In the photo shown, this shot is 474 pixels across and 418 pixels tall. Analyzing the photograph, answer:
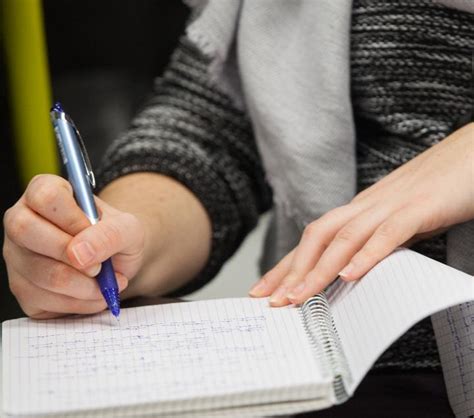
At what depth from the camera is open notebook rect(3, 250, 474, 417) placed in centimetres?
55

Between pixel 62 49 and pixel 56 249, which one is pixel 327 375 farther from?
pixel 62 49

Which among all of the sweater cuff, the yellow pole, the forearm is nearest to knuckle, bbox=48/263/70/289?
the forearm

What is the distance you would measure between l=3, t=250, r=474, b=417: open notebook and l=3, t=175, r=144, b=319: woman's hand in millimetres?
19

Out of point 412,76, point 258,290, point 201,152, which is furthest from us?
point 201,152

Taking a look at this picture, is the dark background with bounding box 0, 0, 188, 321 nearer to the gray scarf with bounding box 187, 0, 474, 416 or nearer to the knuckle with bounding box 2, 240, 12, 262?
the gray scarf with bounding box 187, 0, 474, 416

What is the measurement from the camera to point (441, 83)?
80 centimetres

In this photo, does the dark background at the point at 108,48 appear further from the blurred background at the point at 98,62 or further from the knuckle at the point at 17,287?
the knuckle at the point at 17,287

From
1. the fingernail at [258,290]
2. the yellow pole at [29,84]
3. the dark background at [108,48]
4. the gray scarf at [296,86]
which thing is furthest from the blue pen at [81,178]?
the dark background at [108,48]

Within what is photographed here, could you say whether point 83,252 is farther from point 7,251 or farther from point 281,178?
point 281,178

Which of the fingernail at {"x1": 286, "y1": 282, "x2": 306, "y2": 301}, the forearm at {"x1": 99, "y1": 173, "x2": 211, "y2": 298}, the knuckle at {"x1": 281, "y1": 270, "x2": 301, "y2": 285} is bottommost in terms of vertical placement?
the forearm at {"x1": 99, "y1": 173, "x2": 211, "y2": 298}

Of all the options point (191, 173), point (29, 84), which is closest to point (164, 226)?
point (191, 173)

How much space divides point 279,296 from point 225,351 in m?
0.09

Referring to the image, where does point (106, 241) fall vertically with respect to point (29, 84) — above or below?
above

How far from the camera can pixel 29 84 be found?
4.91ft
